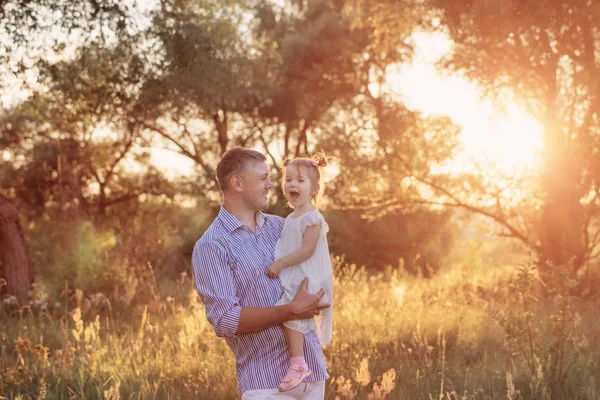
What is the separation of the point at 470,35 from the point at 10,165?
53.6 ft

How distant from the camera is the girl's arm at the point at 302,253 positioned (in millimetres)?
3363

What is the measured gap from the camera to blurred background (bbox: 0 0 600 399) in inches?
241

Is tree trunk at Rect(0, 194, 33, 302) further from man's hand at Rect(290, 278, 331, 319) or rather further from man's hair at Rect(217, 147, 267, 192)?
man's hand at Rect(290, 278, 331, 319)

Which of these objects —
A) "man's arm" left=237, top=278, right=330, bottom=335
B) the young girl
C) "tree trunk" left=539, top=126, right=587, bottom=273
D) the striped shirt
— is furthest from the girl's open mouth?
"tree trunk" left=539, top=126, right=587, bottom=273

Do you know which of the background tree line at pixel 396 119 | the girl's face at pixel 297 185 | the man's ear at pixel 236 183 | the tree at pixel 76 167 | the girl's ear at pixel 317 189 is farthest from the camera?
the tree at pixel 76 167

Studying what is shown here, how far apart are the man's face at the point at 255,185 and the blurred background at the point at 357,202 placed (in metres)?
1.20

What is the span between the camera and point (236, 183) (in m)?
3.49

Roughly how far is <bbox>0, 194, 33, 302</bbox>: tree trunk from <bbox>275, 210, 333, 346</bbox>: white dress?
27.8ft

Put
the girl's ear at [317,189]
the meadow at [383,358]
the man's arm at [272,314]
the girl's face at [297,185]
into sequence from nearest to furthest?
the man's arm at [272,314]
the girl's face at [297,185]
the girl's ear at [317,189]
the meadow at [383,358]

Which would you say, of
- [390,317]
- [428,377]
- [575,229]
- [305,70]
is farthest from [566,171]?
[305,70]

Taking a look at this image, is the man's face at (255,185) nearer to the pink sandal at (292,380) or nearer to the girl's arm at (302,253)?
the girl's arm at (302,253)

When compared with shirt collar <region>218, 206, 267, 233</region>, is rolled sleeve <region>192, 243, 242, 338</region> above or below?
below

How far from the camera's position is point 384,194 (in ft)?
39.7

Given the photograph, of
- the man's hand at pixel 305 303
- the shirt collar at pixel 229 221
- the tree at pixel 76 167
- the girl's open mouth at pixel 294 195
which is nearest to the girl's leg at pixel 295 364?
the man's hand at pixel 305 303
